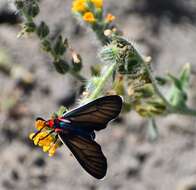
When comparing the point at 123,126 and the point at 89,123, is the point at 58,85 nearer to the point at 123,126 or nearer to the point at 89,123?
the point at 123,126

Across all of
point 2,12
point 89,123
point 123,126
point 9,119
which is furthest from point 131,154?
point 89,123

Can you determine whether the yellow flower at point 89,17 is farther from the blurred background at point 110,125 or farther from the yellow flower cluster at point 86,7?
the blurred background at point 110,125

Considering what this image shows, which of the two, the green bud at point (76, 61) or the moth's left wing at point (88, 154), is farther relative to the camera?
the green bud at point (76, 61)

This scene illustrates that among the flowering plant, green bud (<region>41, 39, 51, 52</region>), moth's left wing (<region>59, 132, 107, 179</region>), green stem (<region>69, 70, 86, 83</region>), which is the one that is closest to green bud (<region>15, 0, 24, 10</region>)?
the flowering plant

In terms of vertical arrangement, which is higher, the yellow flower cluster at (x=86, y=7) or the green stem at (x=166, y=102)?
the yellow flower cluster at (x=86, y=7)

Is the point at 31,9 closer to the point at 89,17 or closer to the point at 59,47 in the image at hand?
the point at 59,47

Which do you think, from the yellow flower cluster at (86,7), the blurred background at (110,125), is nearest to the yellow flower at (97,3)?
the yellow flower cluster at (86,7)

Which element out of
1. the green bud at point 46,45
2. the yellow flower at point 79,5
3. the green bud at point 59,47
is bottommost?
the green bud at point 59,47
